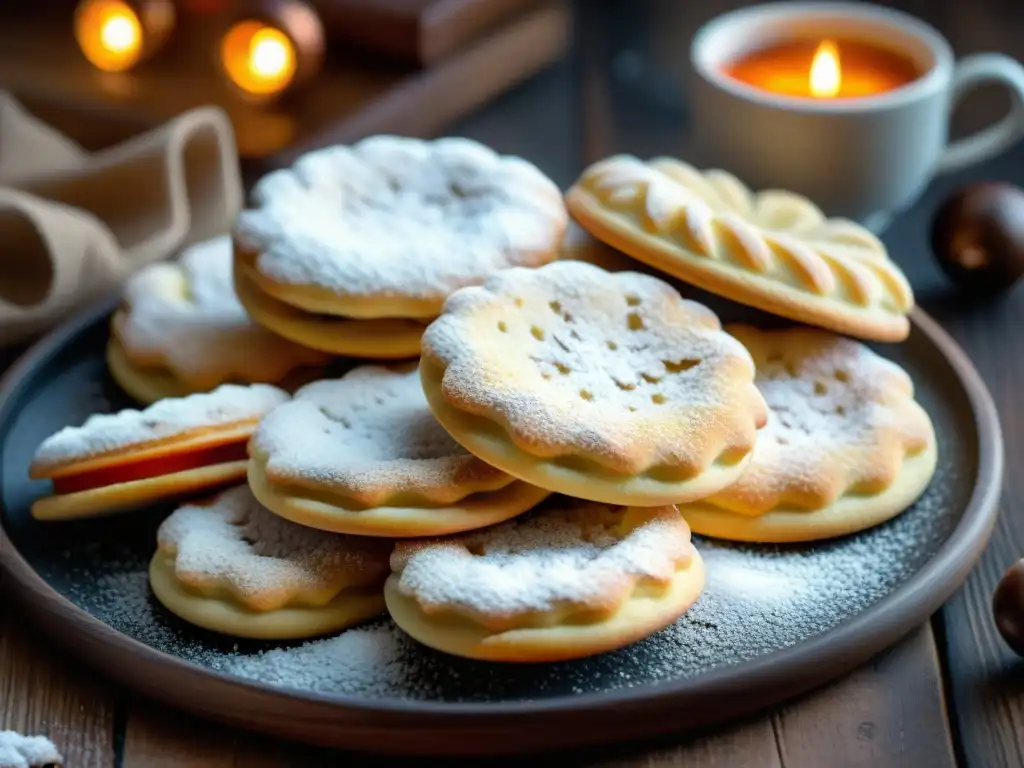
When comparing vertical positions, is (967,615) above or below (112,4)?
below

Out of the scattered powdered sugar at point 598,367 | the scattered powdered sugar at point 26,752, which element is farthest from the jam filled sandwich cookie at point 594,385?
the scattered powdered sugar at point 26,752

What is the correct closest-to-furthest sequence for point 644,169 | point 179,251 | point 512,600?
point 512,600 < point 644,169 < point 179,251

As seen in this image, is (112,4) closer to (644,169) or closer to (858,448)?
(644,169)

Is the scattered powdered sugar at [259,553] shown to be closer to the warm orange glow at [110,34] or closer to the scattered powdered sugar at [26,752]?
the scattered powdered sugar at [26,752]

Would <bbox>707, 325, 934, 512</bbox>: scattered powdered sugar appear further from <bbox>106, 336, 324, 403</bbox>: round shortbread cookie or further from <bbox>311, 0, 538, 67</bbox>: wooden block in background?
<bbox>311, 0, 538, 67</bbox>: wooden block in background

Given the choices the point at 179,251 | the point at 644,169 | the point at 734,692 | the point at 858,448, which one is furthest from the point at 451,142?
the point at 734,692

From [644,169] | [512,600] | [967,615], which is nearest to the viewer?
[512,600]
